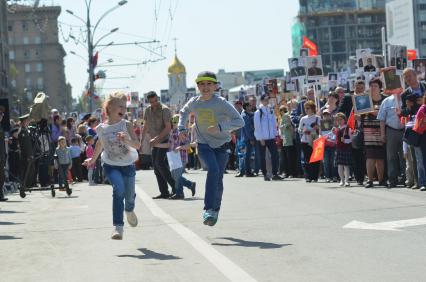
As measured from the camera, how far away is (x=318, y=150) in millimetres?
23141

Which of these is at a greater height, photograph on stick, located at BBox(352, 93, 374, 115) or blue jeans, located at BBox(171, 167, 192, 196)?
photograph on stick, located at BBox(352, 93, 374, 115)

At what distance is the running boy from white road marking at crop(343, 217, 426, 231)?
5.01ft

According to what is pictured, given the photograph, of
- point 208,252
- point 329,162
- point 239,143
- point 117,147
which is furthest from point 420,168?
point 239,143

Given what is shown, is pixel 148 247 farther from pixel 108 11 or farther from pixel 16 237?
pixel 108 11

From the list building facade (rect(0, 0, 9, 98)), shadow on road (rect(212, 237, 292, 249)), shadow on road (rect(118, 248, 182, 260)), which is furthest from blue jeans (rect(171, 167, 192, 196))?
building facade (rect(0, 0, 9, 98))

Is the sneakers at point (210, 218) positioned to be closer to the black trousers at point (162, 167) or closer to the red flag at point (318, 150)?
the black trousers at point (162, 167)

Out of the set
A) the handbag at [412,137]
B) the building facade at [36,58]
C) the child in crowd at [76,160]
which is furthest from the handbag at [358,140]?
the building facade at [36,58]

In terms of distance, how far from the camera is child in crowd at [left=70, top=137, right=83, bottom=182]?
103 ft

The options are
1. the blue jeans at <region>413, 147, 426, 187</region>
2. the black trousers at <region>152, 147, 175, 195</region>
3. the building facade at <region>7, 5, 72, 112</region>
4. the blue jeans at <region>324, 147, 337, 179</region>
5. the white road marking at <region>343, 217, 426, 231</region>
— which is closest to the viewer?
the white road marking at <region>343, 217, 426, 231</region>

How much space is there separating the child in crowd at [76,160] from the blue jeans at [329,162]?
1019cm

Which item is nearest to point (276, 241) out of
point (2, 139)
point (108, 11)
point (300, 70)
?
point (2, 139)

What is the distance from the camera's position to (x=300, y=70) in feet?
108

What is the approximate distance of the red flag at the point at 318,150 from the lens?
75.2ft

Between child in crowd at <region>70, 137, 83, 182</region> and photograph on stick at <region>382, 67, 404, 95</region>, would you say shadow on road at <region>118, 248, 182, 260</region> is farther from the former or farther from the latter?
child in crowd at <region>70, 137, 83, 182</region>
